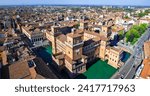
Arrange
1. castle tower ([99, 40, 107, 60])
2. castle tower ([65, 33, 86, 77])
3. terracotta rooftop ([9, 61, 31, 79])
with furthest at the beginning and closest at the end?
castle tower ([99, 40, 107, 60])
castle tower ([65, 33, 86, 77])
terracotta rooftop ([9, 61, 31, 79])

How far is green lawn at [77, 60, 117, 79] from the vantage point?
470cm

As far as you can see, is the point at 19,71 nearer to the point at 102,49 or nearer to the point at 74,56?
the point at 74,56

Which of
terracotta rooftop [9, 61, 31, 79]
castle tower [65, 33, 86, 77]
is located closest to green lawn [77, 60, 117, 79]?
castle tower [65, 33, 86, 77]

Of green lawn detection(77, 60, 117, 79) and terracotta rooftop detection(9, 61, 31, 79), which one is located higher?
terracotta rooftop detection(9, 61, 31, 79)

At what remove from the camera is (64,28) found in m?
8.53

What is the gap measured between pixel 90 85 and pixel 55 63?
3.73 metres

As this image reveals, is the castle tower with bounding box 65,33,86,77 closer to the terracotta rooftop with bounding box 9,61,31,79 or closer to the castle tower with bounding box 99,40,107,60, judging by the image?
the castle tower with bounding box 99,40,107,60

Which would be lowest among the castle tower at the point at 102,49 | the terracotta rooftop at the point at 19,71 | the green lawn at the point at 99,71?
the green lawn at the point at 99,71

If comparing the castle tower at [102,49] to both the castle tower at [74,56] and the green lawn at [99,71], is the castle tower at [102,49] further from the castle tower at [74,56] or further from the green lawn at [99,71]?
the castle tower at [74,56]

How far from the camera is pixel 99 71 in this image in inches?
202

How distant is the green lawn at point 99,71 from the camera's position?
470cm

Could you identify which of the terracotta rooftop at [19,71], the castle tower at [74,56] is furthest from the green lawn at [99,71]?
the terracotta rooftop at [19,71]

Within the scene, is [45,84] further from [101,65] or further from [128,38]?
[128,38]

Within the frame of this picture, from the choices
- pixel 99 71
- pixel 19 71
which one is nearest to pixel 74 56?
pixel 99 71
